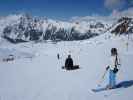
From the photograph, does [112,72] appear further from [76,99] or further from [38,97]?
[38,97]

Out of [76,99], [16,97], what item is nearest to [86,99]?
[76,99]

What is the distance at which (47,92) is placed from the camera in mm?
13578

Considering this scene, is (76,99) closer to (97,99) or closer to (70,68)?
(97,99)

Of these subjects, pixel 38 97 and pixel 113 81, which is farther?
pixel 113 81

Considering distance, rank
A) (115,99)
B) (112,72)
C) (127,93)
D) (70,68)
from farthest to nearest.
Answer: (70,68), (112,72), (127,93), (115,99)

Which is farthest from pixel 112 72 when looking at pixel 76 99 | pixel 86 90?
pixel 76 99

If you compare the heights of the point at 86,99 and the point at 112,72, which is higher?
the point at 112,72

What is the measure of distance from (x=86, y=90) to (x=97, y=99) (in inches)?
89.3

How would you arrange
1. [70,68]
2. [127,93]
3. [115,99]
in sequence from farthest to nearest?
[70,68] → [127,93] → [115,99]

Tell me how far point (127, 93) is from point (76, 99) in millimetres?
2710

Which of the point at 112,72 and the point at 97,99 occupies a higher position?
the point at 112,72

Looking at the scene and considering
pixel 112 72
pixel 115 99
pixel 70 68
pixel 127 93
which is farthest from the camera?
pixel 70 68

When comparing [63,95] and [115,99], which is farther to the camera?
[63,95]

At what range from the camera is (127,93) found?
12094 mm
